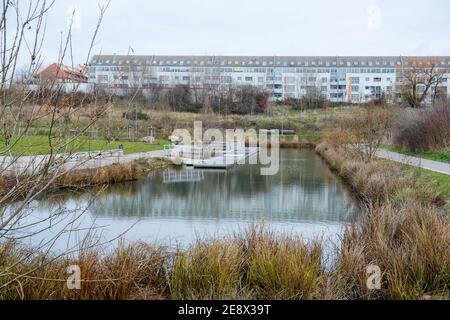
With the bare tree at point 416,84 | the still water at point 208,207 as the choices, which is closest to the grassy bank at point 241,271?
the still water at point 208,207

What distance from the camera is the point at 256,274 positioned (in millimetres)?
4445

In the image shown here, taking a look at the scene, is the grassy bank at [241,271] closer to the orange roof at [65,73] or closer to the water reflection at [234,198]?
the orange roof at [65,73]

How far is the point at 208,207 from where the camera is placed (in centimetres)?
1076

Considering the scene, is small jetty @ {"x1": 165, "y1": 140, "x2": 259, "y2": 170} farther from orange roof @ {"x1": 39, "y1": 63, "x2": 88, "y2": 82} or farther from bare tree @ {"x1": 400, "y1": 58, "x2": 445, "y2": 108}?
bare tree @ {"x1": 400, "y1": 58, "x2": 445, "y2": 108}

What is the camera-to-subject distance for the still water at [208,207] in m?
7.84

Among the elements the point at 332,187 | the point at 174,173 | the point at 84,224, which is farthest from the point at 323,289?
the point at 174,173

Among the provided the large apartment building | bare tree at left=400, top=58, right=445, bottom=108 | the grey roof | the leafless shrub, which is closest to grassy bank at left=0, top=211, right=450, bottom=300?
the leafless shrub

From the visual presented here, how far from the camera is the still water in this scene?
7836mm

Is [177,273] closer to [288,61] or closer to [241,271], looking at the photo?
[241,271]
